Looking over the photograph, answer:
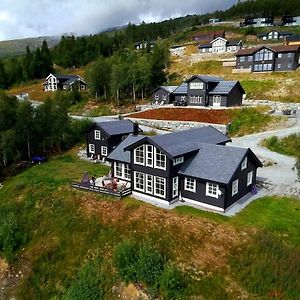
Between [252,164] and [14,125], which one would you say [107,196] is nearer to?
[252,164]

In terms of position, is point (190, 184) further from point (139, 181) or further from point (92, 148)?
point (92, 148)

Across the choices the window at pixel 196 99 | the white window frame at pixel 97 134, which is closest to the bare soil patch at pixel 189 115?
the window at pixel 196 99

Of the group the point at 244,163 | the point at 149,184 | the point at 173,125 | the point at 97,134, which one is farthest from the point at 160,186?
the point at 173,125

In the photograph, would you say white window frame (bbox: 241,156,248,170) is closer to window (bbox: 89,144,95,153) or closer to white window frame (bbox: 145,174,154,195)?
white window frame (bbox: 145,174,154,195)

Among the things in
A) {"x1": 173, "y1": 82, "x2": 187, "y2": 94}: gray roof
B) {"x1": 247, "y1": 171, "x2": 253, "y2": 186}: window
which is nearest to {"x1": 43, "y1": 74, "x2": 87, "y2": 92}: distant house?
{"x1": 173, "y1": 82, "x2": 187, "y2": 94}: gray roof

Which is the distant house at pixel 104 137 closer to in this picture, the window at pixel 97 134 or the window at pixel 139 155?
the window at pixel 97 134

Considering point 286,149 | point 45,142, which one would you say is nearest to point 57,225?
point 45,142

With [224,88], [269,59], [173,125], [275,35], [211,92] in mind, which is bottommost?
[173,125]
